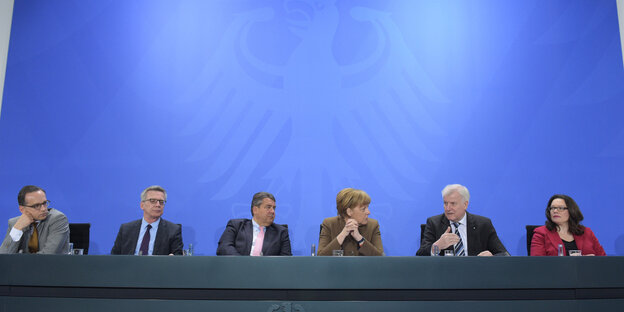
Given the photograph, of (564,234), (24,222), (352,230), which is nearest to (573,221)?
(564,234)

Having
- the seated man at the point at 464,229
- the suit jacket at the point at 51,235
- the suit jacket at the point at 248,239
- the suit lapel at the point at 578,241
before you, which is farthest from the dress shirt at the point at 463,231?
the suit jacket at the point at 51,235

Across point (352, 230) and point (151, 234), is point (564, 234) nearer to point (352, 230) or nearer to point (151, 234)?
point (352, 230)

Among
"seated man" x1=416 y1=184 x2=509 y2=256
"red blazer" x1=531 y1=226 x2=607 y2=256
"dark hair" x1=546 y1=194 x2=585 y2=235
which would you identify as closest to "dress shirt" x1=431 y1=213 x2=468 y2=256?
"seated man" x1=416 y1=184 x2=509 y2=256

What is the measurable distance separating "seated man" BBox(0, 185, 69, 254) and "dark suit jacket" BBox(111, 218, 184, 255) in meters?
0.34

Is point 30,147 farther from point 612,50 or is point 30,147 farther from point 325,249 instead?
point 612,50

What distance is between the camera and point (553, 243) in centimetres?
311

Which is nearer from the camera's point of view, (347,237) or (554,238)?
(347,237)

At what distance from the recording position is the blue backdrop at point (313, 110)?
13.2 feet

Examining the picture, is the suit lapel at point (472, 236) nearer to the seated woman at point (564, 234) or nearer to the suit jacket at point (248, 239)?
the seated woman at point (564, 234)

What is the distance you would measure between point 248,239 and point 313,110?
1408 millimetres

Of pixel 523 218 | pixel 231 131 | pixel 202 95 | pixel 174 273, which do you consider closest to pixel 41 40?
pixel 202 95

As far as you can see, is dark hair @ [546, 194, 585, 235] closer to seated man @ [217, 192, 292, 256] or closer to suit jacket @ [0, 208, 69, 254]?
seated man @ [217, 192, 292, 256]

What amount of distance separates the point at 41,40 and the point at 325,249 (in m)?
3.35

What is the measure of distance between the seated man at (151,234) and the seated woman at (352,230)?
1.06 meters
